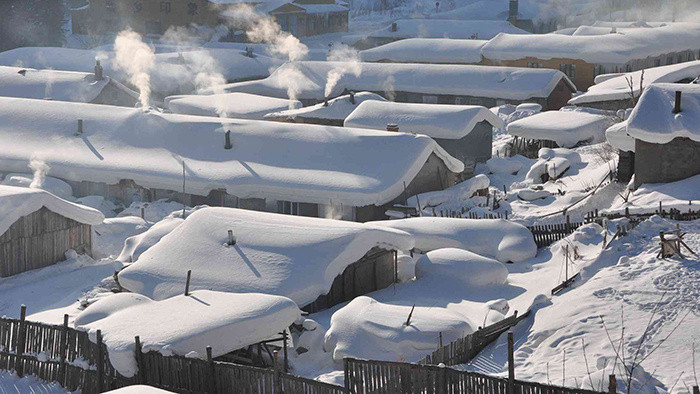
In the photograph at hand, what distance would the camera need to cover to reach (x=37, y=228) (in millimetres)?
27406

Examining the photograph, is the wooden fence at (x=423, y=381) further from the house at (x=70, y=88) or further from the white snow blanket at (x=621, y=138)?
the house at (x=70, y=88)

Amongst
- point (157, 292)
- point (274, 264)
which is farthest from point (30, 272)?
point (274, 264)

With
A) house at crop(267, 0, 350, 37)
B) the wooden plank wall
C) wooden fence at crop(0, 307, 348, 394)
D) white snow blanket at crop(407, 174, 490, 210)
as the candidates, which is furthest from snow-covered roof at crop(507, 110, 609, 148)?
house at crop(267, 0, 350, 37)

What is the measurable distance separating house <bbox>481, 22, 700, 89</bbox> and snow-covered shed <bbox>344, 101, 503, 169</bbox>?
2019 cm

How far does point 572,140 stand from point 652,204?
15435 millimetres

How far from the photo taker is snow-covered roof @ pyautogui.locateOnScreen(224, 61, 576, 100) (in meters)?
54.8

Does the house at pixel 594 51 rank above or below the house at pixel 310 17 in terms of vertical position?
below

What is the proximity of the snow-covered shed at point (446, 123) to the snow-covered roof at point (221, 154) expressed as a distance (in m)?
4.88

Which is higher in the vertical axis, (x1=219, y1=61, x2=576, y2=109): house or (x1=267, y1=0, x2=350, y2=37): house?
(x1=267, y1=0, x2=350, y2=37): house

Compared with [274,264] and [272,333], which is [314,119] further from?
[272,333]

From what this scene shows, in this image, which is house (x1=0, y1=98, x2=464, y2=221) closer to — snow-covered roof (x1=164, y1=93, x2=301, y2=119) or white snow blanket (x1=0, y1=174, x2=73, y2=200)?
white snow blanket (x1=0, y1=174, x2=73, y2=200)

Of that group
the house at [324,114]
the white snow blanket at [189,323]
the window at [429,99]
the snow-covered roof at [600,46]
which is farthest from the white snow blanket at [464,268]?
the snow-covered roof at [600,46]

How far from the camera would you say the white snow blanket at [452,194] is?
3381 centimetres

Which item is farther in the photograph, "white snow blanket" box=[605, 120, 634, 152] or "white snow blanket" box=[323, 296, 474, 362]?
"white snow blanket" box=[605, 120, 634, 152]
